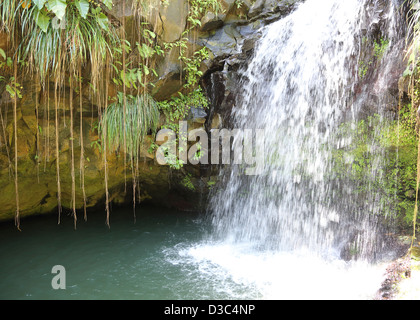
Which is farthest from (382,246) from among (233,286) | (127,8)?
(127,8)

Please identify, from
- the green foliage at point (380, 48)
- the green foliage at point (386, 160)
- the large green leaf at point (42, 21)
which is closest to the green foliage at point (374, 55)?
the green foliage at point (380, 48)

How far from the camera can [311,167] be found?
499 cm

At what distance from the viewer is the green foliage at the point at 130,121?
5.05 m

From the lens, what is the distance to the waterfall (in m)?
4.29

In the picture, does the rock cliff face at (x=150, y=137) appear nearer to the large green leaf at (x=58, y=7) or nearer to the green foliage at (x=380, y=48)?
the large green leaf at (x=58, y=7)

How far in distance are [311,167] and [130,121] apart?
10.1ft

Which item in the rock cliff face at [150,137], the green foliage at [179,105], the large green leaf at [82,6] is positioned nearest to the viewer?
the large green leaf at [82,6]

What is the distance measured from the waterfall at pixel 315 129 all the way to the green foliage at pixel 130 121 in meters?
1.64

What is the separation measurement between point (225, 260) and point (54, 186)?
366 centimetres

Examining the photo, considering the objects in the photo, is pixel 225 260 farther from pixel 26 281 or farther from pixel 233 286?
pixel 26 281

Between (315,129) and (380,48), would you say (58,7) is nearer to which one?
(315,129)

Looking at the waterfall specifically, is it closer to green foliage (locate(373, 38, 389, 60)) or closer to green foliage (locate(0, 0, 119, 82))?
green foliage (locate(373, 38, 389, 60))
